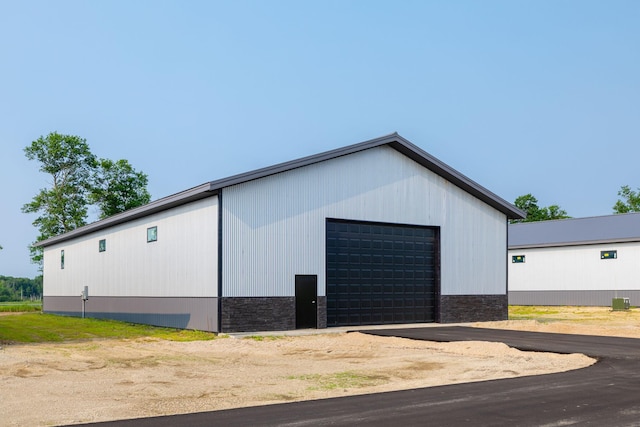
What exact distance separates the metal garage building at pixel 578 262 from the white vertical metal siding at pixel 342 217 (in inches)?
630

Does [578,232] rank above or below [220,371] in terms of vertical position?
above

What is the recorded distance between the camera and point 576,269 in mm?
49688

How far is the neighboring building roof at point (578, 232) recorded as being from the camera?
47938 mm

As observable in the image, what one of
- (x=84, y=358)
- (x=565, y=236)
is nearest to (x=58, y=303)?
(x=84, y=358)

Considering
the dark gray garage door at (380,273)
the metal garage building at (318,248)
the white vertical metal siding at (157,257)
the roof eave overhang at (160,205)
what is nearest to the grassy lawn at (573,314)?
the metal garage building at (318,248)

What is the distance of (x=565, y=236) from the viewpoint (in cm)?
5181

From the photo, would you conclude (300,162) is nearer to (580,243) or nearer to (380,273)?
(380,273)

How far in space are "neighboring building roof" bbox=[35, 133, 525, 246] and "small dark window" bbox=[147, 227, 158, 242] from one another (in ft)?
2.52

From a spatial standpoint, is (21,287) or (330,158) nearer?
(330,158)

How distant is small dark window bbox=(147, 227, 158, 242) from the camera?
99.6 ft

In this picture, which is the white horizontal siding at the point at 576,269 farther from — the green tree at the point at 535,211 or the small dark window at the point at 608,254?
the green tree at the point at 535,211

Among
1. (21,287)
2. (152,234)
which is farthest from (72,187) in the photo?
(21,287)

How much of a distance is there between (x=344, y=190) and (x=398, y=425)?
19994mm

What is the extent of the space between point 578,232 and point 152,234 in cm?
3481
